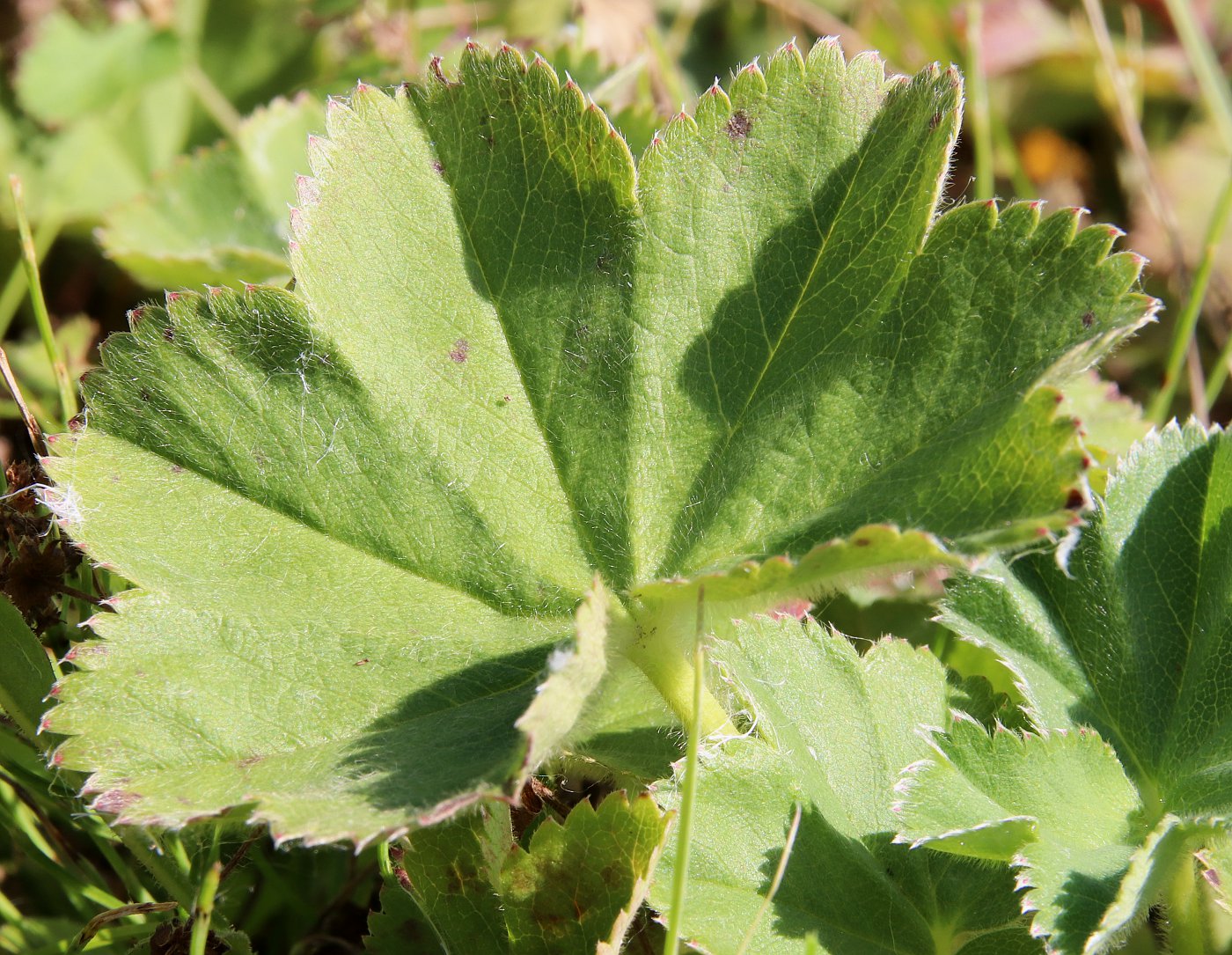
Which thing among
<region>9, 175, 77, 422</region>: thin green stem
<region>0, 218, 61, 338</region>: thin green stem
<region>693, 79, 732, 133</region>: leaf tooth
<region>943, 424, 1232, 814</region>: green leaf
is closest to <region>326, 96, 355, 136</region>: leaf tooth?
<region>693, 79, 732, 133</region>: leaf tooth

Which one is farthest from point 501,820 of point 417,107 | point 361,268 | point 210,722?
point 417,107

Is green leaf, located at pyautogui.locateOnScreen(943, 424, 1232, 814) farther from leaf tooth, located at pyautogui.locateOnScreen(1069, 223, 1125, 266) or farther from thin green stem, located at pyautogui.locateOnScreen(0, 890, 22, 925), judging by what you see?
thin green stem, located at pyautogui.locateOnScreen(0, 890, 22, 925)

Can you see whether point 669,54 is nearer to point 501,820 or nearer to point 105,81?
point 105,81

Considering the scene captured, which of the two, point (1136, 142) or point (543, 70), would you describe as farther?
point (1136, 142)

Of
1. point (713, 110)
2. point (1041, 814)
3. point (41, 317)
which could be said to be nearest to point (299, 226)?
point (713, 110)

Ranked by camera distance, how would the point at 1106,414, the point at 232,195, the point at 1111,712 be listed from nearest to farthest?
the point at 1111,712 → the point at 1106,414 → the point at 232,195

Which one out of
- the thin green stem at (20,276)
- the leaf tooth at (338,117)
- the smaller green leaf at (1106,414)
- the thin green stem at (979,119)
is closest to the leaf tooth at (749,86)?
the leaf tooth at (338,117)

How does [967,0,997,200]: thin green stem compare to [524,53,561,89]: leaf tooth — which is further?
[967,0,997,200]: thin green stem

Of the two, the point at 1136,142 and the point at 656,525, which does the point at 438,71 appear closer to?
the point at 656,525
